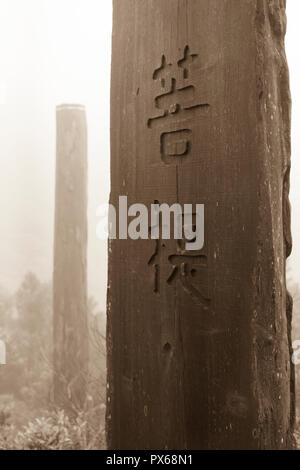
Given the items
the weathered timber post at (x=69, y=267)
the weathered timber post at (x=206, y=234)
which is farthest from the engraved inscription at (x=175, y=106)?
the weathered timber post at (x=69, y=267)

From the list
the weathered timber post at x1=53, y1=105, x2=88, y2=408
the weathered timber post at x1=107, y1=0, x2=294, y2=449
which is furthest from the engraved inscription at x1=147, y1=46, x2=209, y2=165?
the weathered timber post at x1=53, y1=105, x2=88, y2=408

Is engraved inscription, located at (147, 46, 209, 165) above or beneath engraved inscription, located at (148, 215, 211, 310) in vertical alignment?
above

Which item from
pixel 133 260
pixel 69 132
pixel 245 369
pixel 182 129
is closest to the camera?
pixel 245 369

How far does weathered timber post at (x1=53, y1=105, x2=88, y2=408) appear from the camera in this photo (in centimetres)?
339

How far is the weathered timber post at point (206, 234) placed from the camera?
1019mm

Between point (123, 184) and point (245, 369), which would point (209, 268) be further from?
point (123, 184)

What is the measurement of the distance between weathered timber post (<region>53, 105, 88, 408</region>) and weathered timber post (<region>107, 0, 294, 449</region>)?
214 centimetres

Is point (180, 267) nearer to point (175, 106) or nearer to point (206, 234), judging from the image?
point (206, 234)

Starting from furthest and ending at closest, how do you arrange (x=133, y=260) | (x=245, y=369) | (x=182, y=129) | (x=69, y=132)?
(x=69, y=132) → (x=133, y=260) → (x=182, y=129) → (x=245, y=369)

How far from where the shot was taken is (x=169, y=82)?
3.82 feet

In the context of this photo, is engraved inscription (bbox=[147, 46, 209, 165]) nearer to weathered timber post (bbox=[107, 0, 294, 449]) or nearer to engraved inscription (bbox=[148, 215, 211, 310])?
weathered timber post (bbox=[107, 0, 294, 449])
